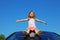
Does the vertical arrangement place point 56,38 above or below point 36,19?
below

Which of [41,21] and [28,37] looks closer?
[28,37]

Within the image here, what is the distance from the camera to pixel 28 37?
645cm

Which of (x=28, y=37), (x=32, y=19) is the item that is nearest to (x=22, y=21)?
(x=32, y=19)

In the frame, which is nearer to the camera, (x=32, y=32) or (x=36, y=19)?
(x=32, y=32)

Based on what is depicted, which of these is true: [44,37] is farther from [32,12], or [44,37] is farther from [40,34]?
[32,12]

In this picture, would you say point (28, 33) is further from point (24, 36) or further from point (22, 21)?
point (22, 21)

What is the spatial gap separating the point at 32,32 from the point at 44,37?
0.44 m

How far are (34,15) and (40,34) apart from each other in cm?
66

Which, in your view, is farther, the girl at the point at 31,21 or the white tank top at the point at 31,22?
the white tank top at the point at 31,22

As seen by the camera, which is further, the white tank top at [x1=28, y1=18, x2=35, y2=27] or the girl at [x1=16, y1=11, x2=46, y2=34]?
the white tank top at [x1=28, y1=18, x2=35, y2=27]

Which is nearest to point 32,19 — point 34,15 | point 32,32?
point 34,15

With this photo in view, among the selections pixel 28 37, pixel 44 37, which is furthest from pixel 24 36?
pixel 44 37

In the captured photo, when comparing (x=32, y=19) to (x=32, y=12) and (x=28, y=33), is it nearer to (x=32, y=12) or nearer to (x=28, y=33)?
(x=32, y=12)

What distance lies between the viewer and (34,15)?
6.94m
